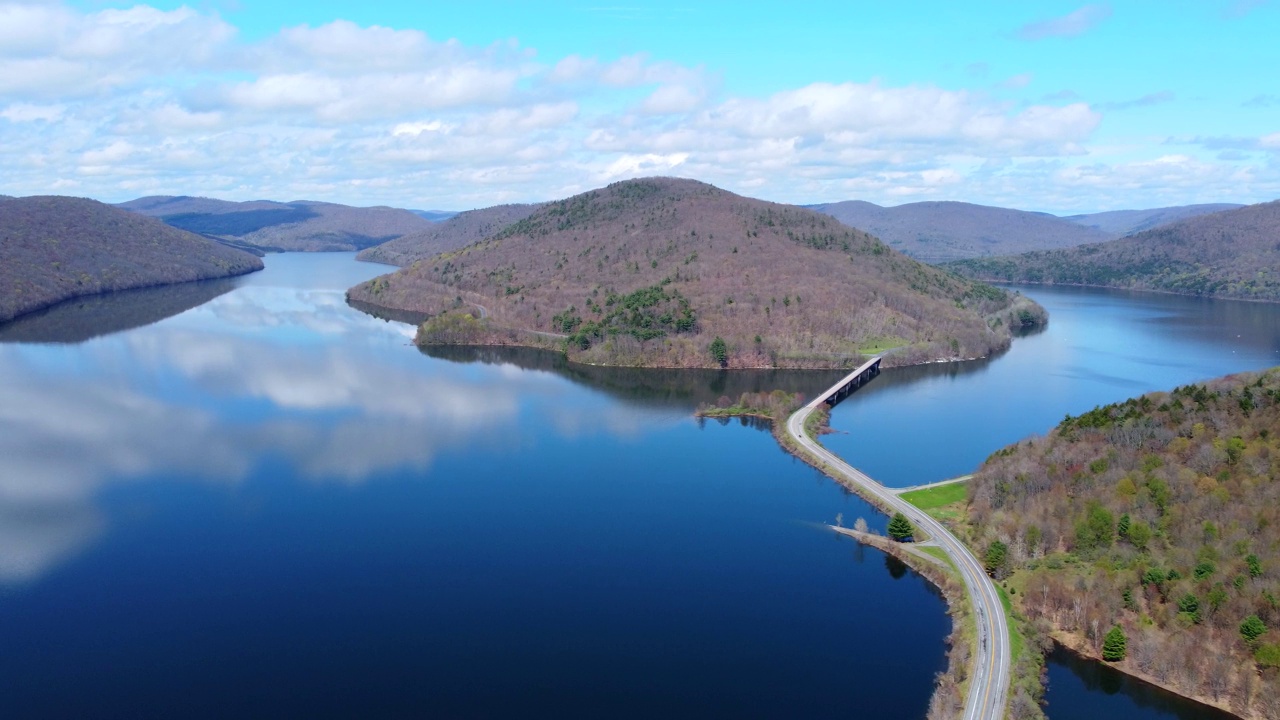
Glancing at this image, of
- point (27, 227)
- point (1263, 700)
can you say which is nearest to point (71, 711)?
point (1263, 700)

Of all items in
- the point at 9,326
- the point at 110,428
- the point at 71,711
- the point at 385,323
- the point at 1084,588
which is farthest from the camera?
the point at 385,323

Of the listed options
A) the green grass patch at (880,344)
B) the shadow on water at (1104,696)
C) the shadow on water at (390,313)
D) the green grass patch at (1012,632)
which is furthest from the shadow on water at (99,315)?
the shadow on water at (1104,696)

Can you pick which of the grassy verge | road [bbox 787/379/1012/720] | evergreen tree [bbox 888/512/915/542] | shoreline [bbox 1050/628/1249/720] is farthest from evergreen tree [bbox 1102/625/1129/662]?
the grassy verge

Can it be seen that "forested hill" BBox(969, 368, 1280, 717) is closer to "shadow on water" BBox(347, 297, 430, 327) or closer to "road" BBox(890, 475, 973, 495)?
"road" BBox(890, 475, 973, 495)

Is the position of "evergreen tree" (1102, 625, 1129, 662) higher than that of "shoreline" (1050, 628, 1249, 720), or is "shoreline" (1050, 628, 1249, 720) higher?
"evergreen tree" (1102, 625, 1129, 662)

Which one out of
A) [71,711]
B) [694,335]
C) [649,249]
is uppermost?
[649,249]

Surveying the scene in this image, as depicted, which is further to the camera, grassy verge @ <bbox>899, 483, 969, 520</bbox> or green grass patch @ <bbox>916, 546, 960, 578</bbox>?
grassy verge @ <bbox>899, 483, 969, 520</bbox>

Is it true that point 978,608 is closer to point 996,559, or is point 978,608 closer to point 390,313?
point 996,559

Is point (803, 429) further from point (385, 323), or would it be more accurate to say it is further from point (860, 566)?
point (385, 323)
